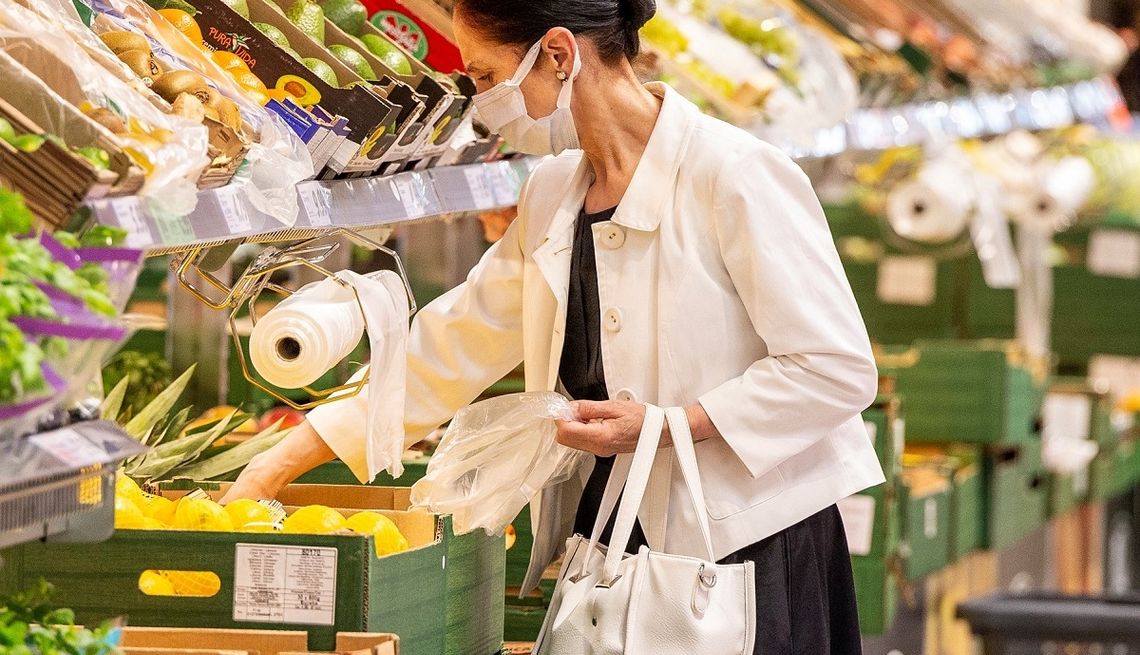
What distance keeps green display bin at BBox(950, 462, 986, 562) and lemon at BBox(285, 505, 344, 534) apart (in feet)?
9.98

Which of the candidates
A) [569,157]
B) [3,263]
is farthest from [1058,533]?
[3,263]

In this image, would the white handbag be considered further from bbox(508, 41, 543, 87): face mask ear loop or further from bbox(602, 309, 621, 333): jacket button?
bbox(508, 41, 543, 87): face mask ear loop

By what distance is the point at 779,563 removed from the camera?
2293 mm

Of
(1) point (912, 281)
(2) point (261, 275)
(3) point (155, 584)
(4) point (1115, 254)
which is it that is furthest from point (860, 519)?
(4) point (1115, 254)

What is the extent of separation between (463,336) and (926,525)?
2.30 m

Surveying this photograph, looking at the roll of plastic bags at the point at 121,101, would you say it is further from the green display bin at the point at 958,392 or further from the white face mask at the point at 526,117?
the green display bin at the point at 958,392

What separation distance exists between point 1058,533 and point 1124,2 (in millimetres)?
6286

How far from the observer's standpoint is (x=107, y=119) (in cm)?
175

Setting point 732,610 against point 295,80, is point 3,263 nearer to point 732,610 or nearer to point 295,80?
point 295,80

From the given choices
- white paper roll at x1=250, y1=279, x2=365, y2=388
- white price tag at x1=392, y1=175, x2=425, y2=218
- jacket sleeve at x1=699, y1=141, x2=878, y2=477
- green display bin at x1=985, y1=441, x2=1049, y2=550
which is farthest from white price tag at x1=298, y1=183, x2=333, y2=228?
green display bin at x1=985, y1=441, x2=1049, y2=550

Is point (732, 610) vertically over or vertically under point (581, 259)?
under

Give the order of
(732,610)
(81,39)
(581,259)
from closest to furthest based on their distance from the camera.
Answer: (81,39), (732,610), (581,259)

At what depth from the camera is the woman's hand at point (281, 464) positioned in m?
2.37

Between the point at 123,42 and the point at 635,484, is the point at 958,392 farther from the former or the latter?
the point at 123,42
